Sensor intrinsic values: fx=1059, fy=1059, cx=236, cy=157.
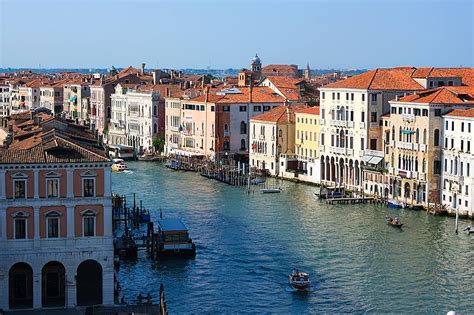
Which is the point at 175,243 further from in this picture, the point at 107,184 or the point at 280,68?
the point at 280,68

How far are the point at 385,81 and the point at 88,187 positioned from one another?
17.3 m

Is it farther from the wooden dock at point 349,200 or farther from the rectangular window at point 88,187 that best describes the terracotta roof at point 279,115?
the rectangular window at point 88,187

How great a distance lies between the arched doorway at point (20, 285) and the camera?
15109mm

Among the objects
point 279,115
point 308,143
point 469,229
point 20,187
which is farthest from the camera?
point 279,115

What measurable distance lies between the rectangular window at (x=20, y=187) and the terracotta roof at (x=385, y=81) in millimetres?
17207

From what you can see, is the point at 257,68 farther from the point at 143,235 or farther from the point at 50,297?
the point at 50,297

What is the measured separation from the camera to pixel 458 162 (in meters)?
26.0

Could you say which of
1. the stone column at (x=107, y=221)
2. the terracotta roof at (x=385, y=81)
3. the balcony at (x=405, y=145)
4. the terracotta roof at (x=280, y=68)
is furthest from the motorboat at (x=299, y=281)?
the terracotta roof at (x=280, y=68)

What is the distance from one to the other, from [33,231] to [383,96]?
1746 centimetres

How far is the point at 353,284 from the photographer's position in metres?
17.6

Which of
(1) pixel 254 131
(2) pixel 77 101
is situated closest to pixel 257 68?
(2) pixel 77 101

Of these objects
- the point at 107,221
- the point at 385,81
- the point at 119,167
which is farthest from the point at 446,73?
the point at 107,221

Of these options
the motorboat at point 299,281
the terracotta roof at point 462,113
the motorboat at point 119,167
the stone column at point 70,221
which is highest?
the terracotta roof at point 462,113

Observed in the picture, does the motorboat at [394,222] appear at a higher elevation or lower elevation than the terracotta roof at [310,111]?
lower
